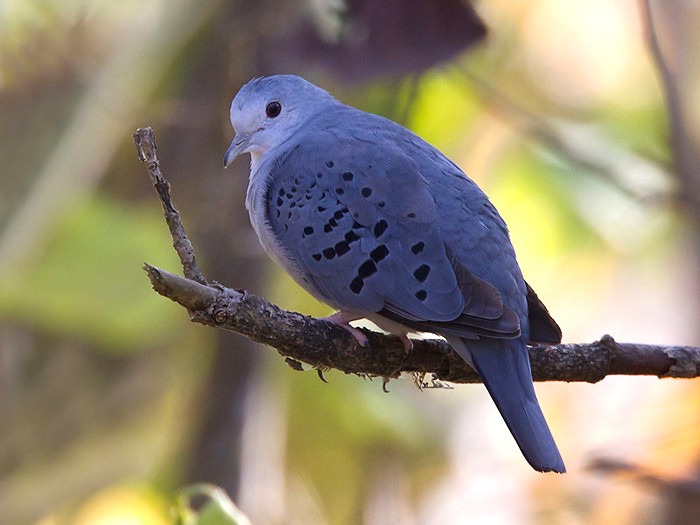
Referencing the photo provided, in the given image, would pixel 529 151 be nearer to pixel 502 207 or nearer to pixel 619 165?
pixel 502 207

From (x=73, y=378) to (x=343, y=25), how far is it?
2.48 metres

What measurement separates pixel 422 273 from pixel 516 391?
0.34 metres

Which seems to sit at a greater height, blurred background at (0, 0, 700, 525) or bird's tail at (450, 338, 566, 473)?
blurred background at (0, 0, 700, 525)

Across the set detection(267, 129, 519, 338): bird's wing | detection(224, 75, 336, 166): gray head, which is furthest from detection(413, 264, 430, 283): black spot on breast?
detection(224, 75, 336, 166): gray head

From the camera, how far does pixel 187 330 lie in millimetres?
4457

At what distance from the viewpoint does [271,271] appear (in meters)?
4.05

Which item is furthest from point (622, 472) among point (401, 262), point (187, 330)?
point (187, 330)

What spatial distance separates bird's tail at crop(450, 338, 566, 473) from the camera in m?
2.01

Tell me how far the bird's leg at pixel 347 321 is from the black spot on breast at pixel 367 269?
0.10 metres

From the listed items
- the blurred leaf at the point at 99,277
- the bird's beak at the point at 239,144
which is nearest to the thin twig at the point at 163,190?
the bird's beak at the point at 239,144

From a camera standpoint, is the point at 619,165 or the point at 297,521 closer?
the point at 619,165

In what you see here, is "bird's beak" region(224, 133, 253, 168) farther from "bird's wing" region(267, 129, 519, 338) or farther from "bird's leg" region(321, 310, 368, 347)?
"bird's leg" region(321, 310, 368, 347)

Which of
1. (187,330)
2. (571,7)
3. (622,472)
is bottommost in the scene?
(622,472)

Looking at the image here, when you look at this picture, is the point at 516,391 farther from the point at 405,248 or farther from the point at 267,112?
the point at 267,112
